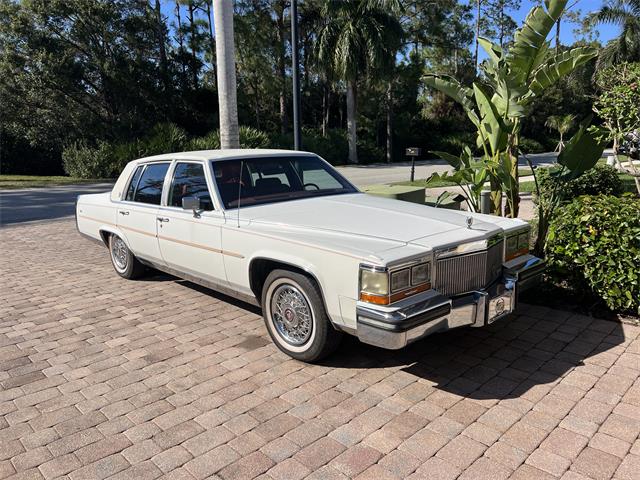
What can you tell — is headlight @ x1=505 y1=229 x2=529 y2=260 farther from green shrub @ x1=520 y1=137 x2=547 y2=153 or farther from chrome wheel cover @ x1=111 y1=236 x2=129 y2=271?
green shrub @ x1=520 y1=137 x2=547 y2=153

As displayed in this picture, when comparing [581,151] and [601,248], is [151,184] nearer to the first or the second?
[601,248]

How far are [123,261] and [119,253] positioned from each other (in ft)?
0.47

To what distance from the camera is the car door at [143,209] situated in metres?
5.70

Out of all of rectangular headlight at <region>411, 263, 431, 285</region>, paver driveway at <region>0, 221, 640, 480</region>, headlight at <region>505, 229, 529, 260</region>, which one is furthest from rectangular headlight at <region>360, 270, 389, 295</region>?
headlight at <region>505, 229, 529, 260</region>

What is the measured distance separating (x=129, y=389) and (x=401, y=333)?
2084 mm

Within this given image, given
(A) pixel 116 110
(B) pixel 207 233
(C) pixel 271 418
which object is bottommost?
(C) pixel 271 418

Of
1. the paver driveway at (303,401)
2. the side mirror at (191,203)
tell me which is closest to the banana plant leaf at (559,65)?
the paver driveway at (303,401)

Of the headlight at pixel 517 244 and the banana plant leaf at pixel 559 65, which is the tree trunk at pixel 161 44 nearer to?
the banana plant leaf at pixel 559 65

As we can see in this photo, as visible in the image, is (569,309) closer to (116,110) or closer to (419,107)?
(116,110)

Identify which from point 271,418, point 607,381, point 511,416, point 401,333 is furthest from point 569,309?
point 271,418

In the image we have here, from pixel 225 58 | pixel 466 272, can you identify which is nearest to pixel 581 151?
pixel 466 272

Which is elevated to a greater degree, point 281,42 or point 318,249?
point 281,42

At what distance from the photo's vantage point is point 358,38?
29547mm

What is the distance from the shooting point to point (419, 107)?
152 feet
